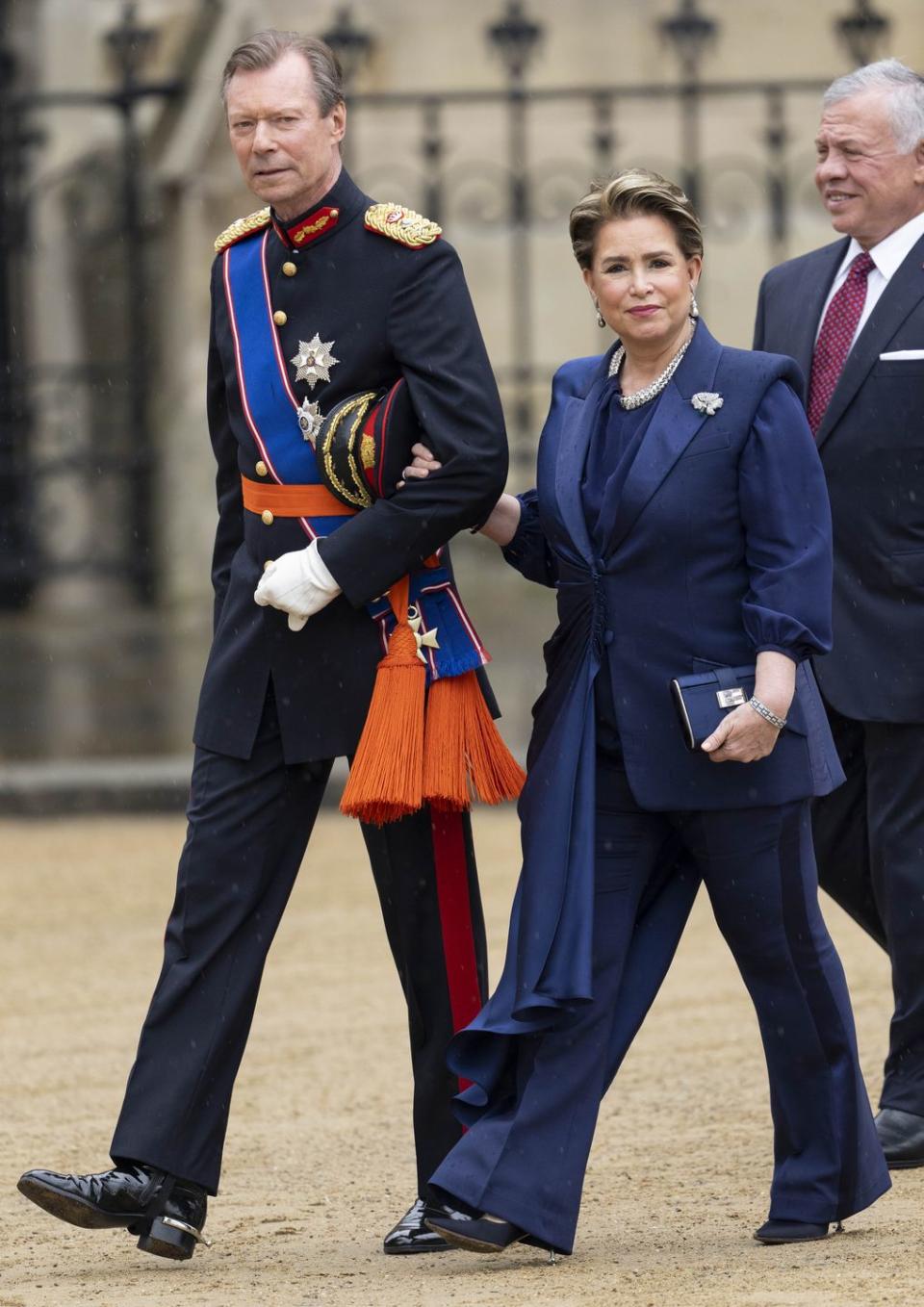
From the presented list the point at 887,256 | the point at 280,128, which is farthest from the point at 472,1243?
the point at 887,256

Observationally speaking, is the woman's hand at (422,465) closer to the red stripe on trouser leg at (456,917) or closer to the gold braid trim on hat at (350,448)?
the gold braid trim on hat at (350,448)

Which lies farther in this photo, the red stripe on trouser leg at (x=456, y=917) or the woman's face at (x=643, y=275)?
the red stripe on trouser leg at (x=456, y=917)

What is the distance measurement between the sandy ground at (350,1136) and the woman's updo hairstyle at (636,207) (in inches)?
58.5

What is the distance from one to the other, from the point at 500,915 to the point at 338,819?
6.02 feet

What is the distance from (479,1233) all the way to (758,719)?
844mm

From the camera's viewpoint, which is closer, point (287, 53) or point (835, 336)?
point (287, 53)

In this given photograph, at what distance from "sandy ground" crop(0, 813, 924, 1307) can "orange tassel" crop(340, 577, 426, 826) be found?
2.30 feet

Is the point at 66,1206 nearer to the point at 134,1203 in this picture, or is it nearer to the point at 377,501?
the point at 134,1203

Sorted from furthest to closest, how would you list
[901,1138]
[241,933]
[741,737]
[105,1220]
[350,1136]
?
[350,1136] < [901,1138] < [241,933] < [105,1220] < [741,737]

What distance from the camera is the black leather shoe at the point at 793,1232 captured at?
12.8 feet

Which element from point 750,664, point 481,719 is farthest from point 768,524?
point 481,719

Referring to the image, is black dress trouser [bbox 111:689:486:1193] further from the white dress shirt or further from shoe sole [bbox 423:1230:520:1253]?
the white dress shirt

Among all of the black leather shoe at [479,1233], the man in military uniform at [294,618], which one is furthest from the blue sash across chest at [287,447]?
the black leather shoe at [479,1233]

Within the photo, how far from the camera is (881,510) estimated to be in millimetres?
4574
